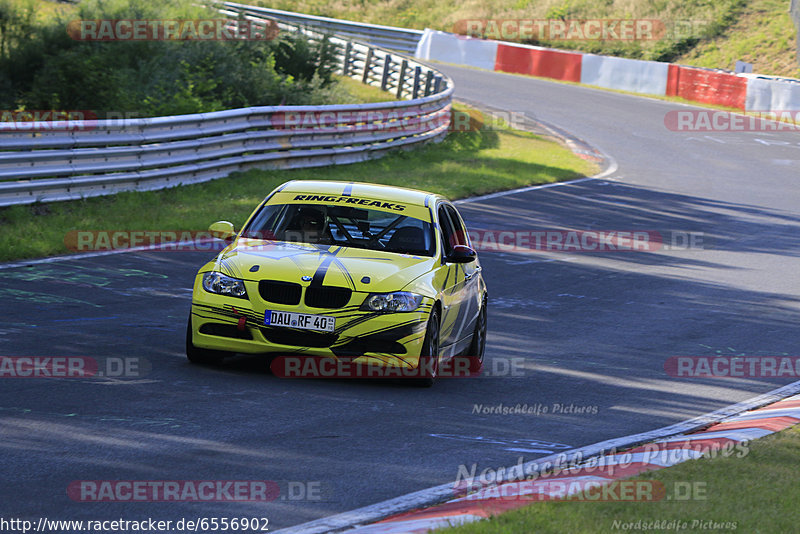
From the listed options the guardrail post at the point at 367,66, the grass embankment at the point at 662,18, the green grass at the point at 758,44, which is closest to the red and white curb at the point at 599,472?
the guardrail post at the point at 367,66

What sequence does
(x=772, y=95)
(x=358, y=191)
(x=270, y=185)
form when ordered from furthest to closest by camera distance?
1. (x=772, y=95)
2. (x=270, y=185)
3. (x=358, y=191)

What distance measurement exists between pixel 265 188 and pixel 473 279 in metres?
9.79

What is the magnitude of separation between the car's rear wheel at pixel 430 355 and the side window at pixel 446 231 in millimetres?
957

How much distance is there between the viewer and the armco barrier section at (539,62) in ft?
152

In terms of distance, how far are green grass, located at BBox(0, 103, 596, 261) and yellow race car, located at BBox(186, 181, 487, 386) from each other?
498cm

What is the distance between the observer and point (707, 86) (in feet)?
135

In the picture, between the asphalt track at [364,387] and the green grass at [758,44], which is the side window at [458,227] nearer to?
the asphalt track at [364,387]

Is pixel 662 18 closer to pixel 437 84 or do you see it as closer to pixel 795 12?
pixel 795 12

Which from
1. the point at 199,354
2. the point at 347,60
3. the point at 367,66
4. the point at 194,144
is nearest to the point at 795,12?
the point at 367,66

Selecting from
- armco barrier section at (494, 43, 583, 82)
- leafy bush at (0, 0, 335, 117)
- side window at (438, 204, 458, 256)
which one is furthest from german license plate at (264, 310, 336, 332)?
armco barrier section at (494, 43, 583, 82)

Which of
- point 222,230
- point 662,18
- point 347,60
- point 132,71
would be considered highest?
point 662,18

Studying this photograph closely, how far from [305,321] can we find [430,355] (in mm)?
1046

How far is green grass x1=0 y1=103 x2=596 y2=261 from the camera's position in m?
14.4

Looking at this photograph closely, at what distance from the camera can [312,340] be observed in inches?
328
